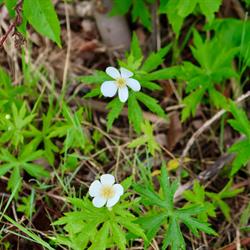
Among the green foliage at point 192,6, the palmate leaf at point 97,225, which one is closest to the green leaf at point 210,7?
the green foliage at point 192,6

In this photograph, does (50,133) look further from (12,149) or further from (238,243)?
(238,243)

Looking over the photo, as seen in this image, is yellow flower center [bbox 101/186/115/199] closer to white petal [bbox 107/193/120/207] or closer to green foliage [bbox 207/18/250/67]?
white petal [bbox 107/193/120/207]

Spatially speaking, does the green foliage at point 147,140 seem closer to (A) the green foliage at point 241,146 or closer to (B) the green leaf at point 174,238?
(A) the green foliage at point 241,146

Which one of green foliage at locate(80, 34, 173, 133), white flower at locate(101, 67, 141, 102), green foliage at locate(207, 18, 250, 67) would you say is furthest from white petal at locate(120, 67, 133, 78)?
green foliage at locate(207, 18, 250, 67)

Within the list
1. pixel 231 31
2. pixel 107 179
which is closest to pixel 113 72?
pixel 107 179

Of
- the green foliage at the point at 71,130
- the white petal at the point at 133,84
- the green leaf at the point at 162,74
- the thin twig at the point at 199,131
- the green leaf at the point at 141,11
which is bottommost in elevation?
the thin twig at the point at 199,131
